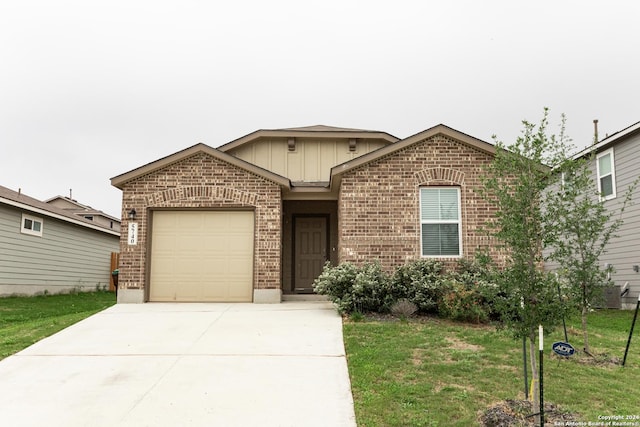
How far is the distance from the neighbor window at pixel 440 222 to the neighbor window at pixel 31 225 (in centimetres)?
1314

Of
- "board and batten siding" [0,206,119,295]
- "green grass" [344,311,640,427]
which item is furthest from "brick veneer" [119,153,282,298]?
"board and batten siding" [0,206,119,295]

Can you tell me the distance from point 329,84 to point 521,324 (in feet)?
67.0

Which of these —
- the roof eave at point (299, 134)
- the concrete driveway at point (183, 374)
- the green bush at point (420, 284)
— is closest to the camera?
the concrete driveway at point (183, 374)

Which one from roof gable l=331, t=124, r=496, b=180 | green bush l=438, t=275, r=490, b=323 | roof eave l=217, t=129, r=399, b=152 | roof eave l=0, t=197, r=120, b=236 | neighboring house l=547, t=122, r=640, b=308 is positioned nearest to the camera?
green bush l=438, t=275, r=490, b=323

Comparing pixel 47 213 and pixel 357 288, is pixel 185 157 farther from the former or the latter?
pixel 47 213

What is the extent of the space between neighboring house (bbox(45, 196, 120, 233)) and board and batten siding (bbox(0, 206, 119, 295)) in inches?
236

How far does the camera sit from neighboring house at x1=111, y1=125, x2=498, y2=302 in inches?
451

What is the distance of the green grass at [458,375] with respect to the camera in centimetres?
500

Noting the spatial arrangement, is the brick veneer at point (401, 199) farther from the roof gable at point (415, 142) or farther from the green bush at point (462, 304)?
the green bush at point (462, 304)

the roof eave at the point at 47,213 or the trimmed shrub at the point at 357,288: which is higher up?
the roof eave at the point at 47,213

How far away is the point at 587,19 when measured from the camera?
1492 cm

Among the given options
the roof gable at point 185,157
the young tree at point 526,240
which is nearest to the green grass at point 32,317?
the roof gable at point 185,157

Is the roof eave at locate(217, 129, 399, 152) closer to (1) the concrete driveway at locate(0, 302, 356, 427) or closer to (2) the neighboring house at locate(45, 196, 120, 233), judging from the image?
(1) the concrete driveway at locate(0, 302, 356, 427)

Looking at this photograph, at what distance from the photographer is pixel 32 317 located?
11.5m
